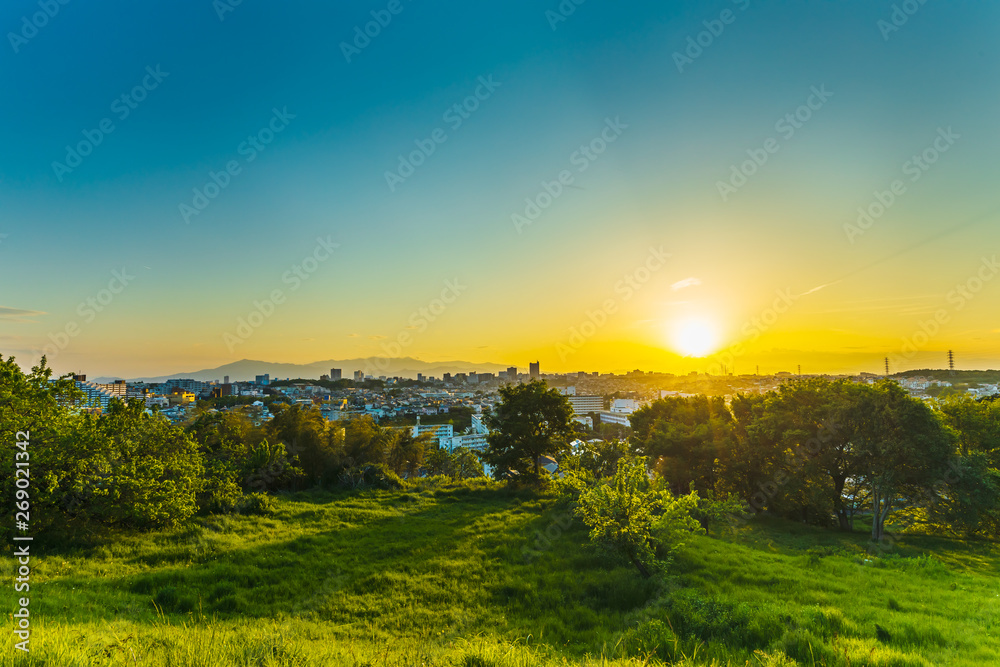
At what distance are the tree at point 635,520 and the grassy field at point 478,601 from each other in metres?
0.70

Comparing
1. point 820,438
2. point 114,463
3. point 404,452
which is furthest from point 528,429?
point 114,463

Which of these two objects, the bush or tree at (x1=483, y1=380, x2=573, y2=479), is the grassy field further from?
the bush

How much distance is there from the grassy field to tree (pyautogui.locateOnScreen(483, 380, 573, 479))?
352 inches

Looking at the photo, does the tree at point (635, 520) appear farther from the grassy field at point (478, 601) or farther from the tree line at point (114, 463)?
the tree line at point (114, 463)

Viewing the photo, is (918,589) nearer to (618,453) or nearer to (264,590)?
(264,590)

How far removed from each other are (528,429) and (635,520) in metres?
15.5

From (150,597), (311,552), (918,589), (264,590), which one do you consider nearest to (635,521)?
(918,589)

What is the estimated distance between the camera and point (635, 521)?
11.3 metres

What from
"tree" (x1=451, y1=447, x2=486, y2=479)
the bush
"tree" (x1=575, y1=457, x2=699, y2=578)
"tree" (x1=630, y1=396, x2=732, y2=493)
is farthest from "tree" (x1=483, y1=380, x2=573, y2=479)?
"tree" (x1=451, y1=447, x2=486, y2=479)

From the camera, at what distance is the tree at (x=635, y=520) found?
11.3 m

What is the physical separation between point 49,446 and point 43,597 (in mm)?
5942

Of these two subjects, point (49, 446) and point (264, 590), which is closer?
point (264, 590)

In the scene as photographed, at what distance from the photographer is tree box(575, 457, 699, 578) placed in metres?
11.3

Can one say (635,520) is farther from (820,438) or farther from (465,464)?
(465,464)
